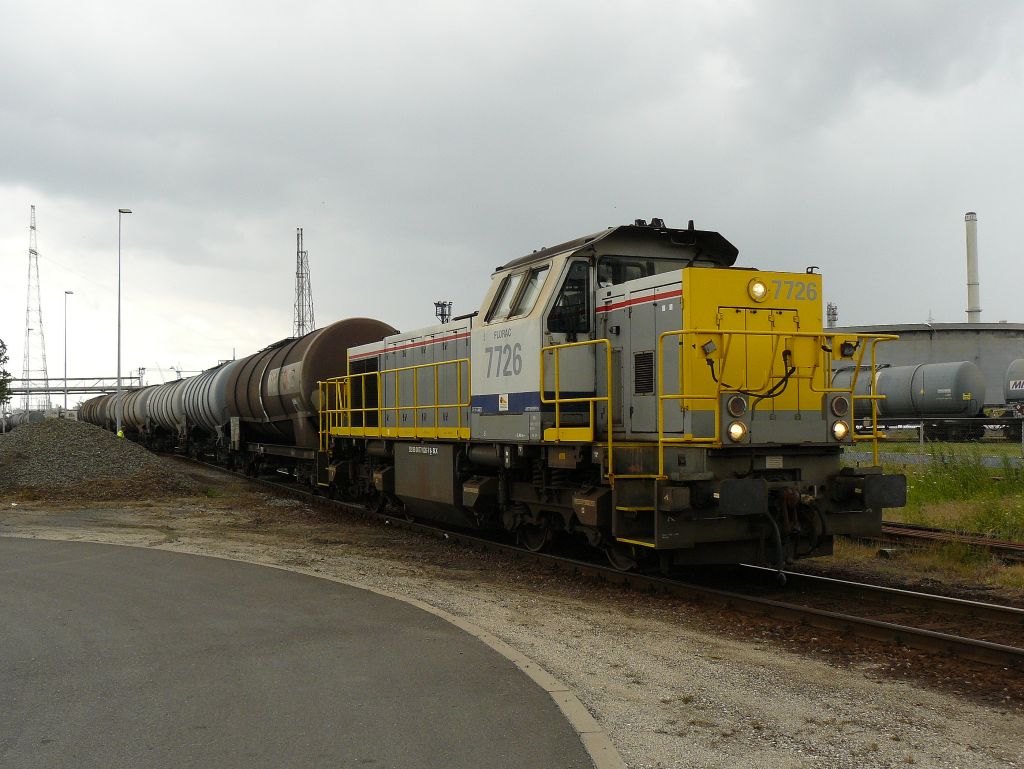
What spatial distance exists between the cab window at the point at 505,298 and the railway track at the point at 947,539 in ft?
20.5

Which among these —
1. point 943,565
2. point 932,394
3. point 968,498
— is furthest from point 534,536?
point 932,394

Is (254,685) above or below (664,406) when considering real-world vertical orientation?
below

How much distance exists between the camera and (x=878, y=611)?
830 cm

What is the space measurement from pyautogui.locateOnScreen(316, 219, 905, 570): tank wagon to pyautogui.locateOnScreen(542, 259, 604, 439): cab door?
0.02 m

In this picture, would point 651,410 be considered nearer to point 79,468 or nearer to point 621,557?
point 621,557

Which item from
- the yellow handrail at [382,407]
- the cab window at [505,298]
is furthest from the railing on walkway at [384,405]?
the cab window at [505,298]

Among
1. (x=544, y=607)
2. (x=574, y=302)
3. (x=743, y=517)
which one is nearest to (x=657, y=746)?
(x=544, y=607)

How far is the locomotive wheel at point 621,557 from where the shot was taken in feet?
31.5

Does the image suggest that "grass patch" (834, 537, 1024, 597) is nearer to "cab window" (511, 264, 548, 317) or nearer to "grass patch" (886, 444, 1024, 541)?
"grass patch" (886, 444, 1024, 541)

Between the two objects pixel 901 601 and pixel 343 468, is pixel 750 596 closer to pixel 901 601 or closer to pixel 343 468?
pixel 901 601

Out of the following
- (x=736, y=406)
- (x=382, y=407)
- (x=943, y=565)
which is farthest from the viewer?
(x=382, y=407)

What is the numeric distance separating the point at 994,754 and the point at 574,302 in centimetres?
650

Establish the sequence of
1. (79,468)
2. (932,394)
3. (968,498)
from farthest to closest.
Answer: (932,394) → (79,468) → (968,498)

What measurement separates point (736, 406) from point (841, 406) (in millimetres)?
1484
